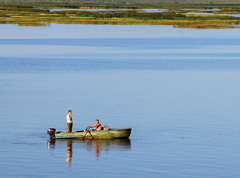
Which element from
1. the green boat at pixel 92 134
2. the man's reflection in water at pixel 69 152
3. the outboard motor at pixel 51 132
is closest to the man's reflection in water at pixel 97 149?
the green boat at pixel 92 134

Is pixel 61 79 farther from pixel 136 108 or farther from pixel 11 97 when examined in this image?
pixel 136 108

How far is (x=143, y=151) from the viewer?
1382 inches

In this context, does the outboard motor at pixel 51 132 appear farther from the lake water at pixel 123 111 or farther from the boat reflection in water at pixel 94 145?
the lake water at pixel 123 111

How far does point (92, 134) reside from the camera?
126 feet

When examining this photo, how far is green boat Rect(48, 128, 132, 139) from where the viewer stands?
38.0 meters

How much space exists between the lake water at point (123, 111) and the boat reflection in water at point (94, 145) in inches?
2.1

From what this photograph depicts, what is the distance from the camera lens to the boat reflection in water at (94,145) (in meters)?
36.1

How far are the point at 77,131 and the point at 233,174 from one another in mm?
11038

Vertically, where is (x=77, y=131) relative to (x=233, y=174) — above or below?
above

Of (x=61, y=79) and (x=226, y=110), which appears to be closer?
(x=226, y=110)

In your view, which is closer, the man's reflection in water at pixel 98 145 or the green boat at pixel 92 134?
the man's reflection in water at pixel 98 145

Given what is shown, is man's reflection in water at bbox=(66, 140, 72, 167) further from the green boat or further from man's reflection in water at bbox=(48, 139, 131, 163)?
the green boat

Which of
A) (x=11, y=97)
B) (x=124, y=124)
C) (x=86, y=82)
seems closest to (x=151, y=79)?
(x=86, y=82)

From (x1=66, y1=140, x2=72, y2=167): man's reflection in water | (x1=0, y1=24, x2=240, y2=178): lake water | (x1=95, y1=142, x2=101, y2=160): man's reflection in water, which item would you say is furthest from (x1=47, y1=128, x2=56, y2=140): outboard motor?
(x1=95, y1=142, x2=101, y2=160): man's reflection in water
